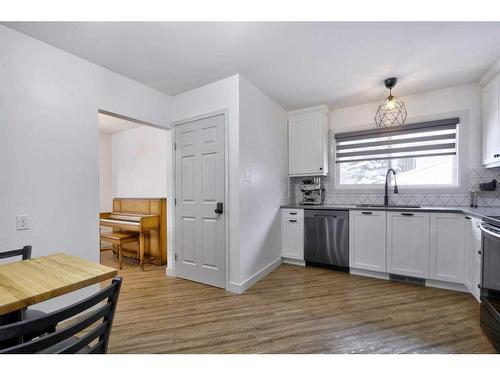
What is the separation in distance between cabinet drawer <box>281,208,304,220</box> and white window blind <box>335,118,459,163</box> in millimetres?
1135

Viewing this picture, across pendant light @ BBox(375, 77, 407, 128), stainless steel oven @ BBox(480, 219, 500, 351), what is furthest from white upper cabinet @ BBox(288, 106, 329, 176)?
stainless steel oven @ BBox(480, 219, 500, 351)

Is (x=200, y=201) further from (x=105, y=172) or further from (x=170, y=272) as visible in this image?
(x=105, y=172)

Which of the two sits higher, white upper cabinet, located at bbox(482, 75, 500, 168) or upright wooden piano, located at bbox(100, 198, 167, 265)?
white upper cabinet, located at bbox(482, 75, 500, 168)

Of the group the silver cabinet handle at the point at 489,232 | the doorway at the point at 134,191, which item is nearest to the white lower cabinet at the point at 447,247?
the silver cabinet handle at the point at 489,232

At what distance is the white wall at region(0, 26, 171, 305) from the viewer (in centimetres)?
177

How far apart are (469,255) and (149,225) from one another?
4.06 metres

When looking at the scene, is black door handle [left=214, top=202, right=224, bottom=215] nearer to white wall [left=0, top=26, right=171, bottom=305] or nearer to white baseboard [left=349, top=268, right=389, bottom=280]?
white wall [left=0, top=26, right=171, bottom=305]

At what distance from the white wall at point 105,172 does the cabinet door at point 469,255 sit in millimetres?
6015

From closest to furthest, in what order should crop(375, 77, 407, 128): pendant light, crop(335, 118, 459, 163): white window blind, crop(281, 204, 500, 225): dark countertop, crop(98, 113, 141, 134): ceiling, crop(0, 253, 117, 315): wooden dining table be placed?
1. crop(0, 253, 117, 315): wooden dining table
2. crop(281, 204, 500, 225): dark countertop
3. crop(335, 118, 459, 163): white window blind
4. crop(375, 77, 407, 128): pendant light
5. crop(98, 113, 141, 134): ceiling

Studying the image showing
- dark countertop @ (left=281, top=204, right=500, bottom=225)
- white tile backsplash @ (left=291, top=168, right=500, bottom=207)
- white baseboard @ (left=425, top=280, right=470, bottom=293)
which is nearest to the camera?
dark countertop @ (left=281, top=204, right=500, bottom=225)

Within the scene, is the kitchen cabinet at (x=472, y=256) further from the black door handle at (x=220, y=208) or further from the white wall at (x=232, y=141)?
the black door handle at (x=220, y=208)

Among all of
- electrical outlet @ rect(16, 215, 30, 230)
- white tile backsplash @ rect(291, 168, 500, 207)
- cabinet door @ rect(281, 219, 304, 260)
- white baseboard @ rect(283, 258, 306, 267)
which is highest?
white tile backsplash @ rect(291, 168, 500, 207)

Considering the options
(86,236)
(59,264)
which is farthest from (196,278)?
(59,264)
